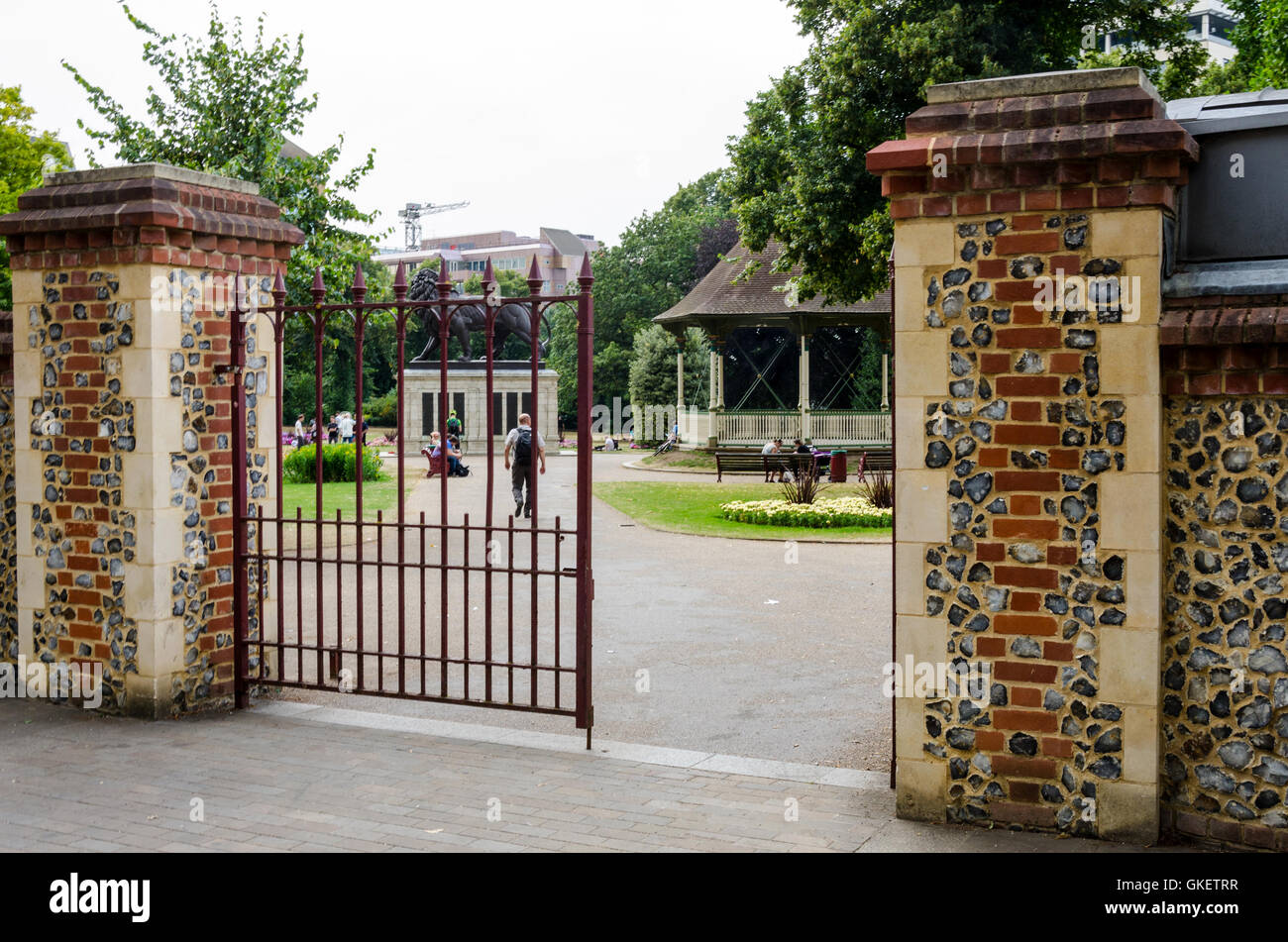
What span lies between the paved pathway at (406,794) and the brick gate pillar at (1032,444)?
355mm

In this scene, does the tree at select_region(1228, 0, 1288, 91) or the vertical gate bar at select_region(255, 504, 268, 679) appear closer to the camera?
the vertical gate bar at select_region(255, 504, 268, 679)

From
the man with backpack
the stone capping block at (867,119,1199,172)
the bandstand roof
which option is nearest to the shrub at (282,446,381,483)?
the man with backpack

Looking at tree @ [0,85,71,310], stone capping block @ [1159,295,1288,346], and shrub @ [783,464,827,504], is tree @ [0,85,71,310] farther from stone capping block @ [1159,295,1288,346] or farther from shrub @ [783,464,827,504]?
stone capping block @ [1159,295,1288,346]

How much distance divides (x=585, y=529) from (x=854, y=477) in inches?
913

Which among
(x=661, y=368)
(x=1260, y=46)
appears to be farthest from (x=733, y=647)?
(x=661, y=368)

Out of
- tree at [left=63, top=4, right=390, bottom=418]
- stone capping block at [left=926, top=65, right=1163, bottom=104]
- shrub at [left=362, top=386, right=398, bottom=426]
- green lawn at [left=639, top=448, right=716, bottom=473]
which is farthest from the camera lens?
shrub at [left=362, top=386, right=398, bottom=426]

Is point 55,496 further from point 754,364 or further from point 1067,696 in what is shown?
point 754,364

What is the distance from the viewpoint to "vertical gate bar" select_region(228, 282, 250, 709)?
7.55m

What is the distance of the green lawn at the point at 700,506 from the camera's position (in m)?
18.2

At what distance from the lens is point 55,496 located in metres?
7.66

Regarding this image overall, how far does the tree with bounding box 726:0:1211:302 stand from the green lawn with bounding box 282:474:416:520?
25.7 feet

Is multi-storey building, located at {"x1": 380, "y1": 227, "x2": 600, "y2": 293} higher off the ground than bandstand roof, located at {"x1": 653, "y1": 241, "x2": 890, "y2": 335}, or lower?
higher

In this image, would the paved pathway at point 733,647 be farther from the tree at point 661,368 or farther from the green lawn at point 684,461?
the tree at point 661,368
